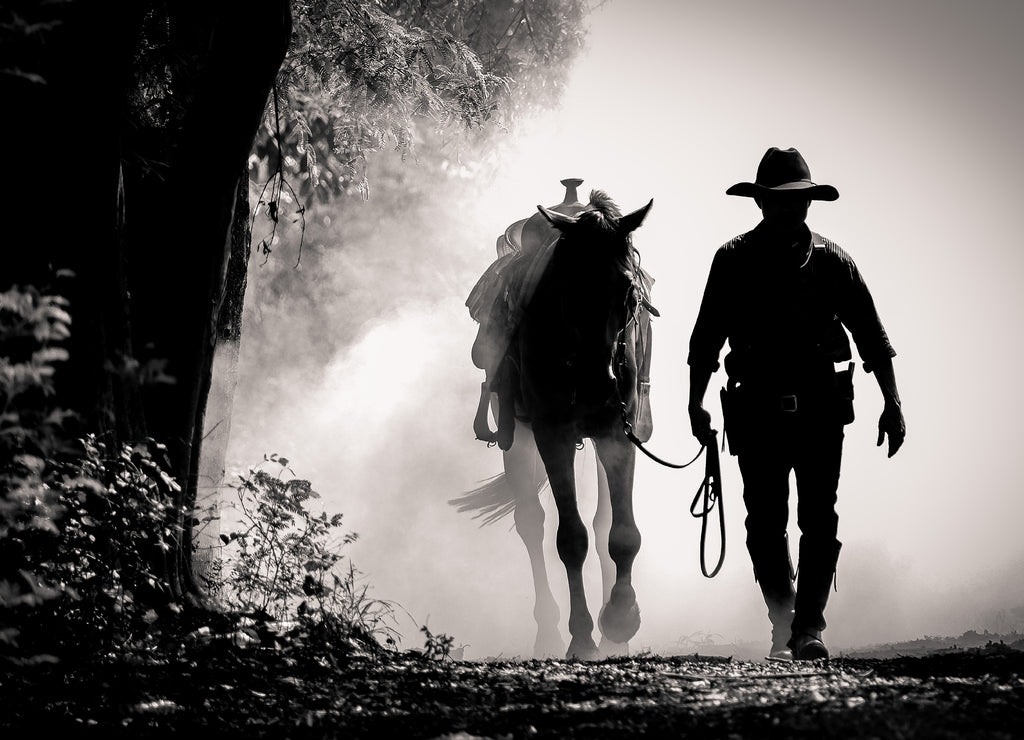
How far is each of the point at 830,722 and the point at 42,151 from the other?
3.24 m

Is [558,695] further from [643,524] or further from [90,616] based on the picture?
[643,524]

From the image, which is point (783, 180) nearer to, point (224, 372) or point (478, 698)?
Answer: point (224, 372)

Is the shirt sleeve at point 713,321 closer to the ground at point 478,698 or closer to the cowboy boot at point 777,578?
the cowboy boot at point 777,578

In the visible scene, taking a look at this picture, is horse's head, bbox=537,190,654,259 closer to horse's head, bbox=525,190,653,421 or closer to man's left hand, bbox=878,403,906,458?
horse's head, bbox=525,190,653,421

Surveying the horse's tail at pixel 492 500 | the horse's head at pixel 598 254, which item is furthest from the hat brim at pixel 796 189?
the horse's tail at pixel 492 500

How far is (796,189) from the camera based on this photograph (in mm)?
5867

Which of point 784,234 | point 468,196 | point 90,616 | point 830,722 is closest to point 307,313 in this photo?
point 468,196

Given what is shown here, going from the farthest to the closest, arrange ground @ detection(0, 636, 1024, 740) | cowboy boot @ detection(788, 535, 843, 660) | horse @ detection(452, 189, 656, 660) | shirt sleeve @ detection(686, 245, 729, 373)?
horse @ detection(452, 189, 656, 660), shirt sleeve @ detection(686, 245, 729, 373), cowboy boot @ detection(788, 535, 843, 660), ground @ detection(0, 636, 1024, 740)

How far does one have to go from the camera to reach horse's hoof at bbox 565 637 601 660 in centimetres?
709

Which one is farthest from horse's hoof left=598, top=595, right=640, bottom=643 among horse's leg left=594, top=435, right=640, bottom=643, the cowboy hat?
the cowboy hat

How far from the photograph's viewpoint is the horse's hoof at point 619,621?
7625 mm

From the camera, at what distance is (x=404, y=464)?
58.9 feet

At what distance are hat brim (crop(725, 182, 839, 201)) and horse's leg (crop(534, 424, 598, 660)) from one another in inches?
88.8

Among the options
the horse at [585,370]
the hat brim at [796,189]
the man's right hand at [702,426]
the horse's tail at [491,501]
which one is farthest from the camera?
the horse's tail at [491,501]
